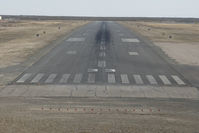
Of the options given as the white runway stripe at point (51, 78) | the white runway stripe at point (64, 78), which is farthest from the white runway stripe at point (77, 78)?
the white runway stripe at point (51, 78)

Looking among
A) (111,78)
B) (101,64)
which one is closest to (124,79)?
(111,78)

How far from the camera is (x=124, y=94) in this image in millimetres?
Result: 21828

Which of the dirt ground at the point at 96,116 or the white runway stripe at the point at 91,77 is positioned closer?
the dirt ground at the point at 96,116

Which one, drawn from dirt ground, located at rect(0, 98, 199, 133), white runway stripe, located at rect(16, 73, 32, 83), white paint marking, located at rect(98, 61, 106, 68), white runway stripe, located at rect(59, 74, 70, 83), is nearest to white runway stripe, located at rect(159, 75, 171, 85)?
dirt ground, located at rect(0, 98, 199, 133)

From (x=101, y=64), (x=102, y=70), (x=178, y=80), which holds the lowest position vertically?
(x=101, y=64)

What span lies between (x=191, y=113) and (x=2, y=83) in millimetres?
15671

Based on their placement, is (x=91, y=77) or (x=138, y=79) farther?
(x=91, y=77)

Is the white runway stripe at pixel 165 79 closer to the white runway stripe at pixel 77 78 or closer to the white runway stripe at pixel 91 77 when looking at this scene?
the white runway stripe at pixel 91 77

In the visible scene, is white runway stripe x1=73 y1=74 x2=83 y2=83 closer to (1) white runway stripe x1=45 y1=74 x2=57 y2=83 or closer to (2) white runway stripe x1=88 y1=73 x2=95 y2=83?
(2) white runway stripe x1=88 y1=73 x2=95 y2=83

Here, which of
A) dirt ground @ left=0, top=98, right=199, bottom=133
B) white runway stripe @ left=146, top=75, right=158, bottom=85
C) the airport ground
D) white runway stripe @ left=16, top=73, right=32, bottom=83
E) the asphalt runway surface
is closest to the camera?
dirt ground @ left=0, top=98, right=199, bottom=133

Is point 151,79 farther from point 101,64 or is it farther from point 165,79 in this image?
point 101,64

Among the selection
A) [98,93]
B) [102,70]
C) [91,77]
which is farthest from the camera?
[102,70]

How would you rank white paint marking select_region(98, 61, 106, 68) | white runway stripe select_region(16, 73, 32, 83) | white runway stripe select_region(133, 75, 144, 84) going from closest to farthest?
white runway stripe select_region(133, 75, 144, 84)
white runway stripe select_region(16, 73, 32, 83)
white paint marking select_region(98, 61, 106, 68)

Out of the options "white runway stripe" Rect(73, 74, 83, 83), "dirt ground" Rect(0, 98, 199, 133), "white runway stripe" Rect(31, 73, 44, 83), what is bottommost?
"white runway stripe" Rect(31, 73, 44, 83)
